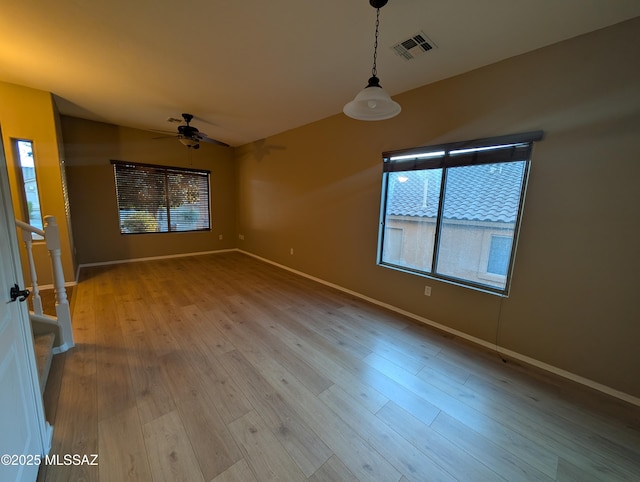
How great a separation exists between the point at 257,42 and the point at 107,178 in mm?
4491

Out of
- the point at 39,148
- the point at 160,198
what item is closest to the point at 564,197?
the point at 39,148

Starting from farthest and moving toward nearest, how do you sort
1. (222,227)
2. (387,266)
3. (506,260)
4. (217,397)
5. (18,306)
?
(222,227)
(387,266)
(506,260)
(217,397)
(18,306)

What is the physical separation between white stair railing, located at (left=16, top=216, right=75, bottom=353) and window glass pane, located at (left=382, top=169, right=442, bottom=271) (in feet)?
11.3

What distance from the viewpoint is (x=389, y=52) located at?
223 cm

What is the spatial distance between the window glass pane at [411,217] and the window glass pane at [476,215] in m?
0.15

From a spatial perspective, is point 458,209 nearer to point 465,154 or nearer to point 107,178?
point 465,154

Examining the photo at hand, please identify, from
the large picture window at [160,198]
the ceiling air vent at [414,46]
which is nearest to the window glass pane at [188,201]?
the large picture window at [160,198]

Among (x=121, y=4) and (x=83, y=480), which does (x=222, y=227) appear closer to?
(x=121, y=4)

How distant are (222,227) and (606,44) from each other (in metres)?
6.77

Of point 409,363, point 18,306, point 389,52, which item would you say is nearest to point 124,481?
point 18,306

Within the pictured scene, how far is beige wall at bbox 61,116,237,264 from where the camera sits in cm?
447

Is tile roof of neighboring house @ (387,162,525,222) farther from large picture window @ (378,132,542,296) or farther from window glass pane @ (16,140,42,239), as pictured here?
window glass pane @ (16,140,42,239)

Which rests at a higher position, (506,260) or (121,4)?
(121,4)

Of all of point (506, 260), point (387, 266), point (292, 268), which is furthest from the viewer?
point (292, 268)
